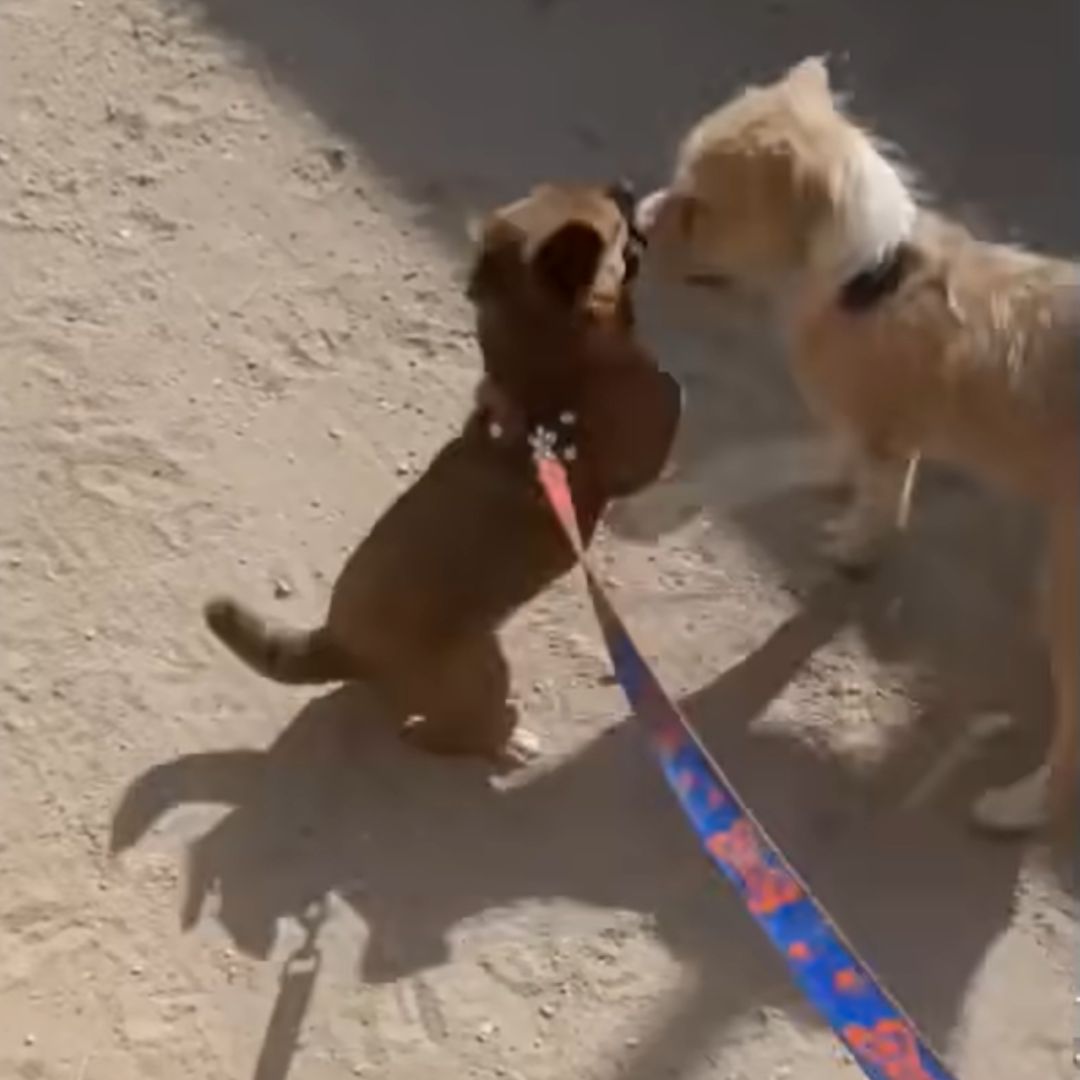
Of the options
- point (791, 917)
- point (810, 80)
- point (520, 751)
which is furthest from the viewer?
point (520, 751)

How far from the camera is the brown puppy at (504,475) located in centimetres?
196

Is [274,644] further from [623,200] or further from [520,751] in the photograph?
[623,200]

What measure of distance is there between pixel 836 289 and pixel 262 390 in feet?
2.76

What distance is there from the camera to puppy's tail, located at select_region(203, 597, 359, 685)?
2156 millimetres

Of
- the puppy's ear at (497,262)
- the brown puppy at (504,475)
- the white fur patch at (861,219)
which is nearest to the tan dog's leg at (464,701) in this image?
the brown puppy at (504,475)

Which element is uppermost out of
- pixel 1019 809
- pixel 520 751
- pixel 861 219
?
pixel 861 219

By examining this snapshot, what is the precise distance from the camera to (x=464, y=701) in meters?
2.15

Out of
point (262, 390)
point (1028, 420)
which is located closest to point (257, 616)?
point (262, 390)

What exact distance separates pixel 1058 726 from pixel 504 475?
2.14ft

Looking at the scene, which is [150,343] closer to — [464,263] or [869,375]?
[464,263]

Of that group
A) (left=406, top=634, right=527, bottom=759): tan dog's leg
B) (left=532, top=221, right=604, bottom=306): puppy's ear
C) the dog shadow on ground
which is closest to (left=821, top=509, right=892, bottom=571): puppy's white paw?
the dog shadow on ground

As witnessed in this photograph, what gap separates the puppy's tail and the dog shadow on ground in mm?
153

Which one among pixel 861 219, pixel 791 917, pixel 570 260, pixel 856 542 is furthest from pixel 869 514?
pixel 791 917

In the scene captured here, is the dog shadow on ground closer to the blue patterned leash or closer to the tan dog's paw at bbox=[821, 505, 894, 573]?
the tan dog's paw at bbox=[821, 505, 894, 573]
